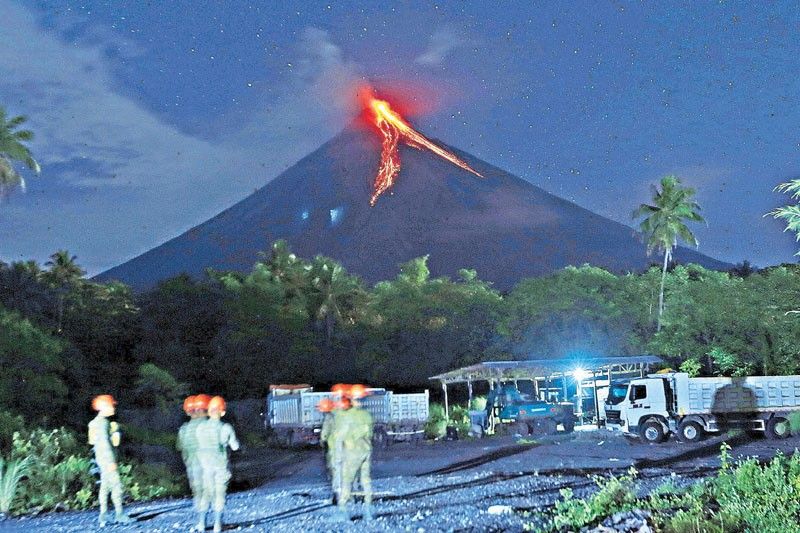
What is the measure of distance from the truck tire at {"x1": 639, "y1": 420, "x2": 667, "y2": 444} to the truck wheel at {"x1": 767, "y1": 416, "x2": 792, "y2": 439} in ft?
9.59

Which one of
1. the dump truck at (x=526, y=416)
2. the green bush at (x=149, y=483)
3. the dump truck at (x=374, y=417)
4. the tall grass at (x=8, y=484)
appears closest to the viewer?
the tall grass at (x=8, y=484)

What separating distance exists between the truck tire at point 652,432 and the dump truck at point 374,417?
7616mm

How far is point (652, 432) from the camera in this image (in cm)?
2661

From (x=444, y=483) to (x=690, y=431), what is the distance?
12450 mm

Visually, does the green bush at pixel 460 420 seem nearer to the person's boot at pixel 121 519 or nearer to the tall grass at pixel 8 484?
the tall grass at pixel 8 484

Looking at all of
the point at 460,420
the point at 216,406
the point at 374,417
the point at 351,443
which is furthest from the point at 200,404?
the point at 460,420

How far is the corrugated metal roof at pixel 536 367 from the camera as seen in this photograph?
34000 mm

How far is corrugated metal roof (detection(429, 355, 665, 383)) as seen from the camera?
3400 cm

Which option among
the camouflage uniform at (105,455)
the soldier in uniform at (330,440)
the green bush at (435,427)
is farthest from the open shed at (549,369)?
the camouflage uniform at (105,455)

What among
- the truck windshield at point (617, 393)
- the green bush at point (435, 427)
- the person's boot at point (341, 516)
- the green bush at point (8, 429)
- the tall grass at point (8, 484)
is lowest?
the person's boot at point (341, 516)

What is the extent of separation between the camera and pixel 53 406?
2817 cm

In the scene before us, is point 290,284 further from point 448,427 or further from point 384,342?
point 448,427

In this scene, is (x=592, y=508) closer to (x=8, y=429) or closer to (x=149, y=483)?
(x=149, y=483)

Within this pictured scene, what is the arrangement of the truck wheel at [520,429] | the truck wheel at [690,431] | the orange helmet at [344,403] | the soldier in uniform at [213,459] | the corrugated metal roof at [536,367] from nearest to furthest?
the soldier in uniform at [213,459]
the orange helmet at [344,403]
the truck wheel at [690,431]
the truck wheel at [520,429]
the corrugated metal roof at [536,367]
